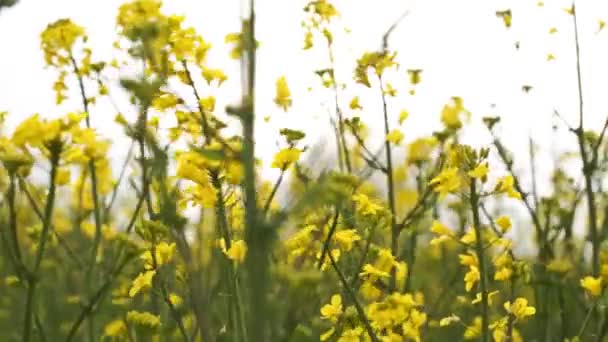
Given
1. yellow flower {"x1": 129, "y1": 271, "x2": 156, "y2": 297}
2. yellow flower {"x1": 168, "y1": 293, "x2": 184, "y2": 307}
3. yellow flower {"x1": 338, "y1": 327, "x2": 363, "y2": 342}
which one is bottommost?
yellow flower {"x1": 338, "y1": 327, "x2": 363, "y2": 342}

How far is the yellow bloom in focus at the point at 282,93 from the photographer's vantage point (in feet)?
9.16

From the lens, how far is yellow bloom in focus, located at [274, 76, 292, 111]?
9.16ft

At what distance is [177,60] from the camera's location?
266 centimetres

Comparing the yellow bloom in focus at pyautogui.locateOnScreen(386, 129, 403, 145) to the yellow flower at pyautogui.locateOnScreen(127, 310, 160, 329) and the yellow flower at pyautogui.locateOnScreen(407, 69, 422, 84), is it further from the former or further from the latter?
the yellow flower at pyautogui.locateOnScreen(127, 310, 160, 329)

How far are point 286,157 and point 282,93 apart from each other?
1.64 feet

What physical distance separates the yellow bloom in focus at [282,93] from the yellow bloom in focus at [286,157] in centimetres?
46

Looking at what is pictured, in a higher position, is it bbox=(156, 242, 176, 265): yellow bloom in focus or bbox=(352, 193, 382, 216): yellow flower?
bbox=(352, 193, 382, 216): yellow flower

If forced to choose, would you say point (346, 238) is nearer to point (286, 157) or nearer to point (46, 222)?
point (286, 157)

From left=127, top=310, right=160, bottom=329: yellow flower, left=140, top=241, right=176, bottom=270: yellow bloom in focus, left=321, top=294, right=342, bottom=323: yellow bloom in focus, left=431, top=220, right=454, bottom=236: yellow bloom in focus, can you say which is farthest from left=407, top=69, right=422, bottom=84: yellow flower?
left=127, top=310, right=160, bottom=329: yellow flower

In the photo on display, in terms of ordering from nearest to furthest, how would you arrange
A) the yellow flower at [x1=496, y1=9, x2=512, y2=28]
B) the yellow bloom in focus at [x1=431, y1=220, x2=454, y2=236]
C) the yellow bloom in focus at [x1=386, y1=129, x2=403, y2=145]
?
the yellow bloom in focus at [x1=431, y1=220, x2=454, y2=236]
the yellow bloom in focus at [x1=386, y1=129, x2=403, y2=145]
the yellow flower at [x1=496, y1=9, x2=512, y2=28]

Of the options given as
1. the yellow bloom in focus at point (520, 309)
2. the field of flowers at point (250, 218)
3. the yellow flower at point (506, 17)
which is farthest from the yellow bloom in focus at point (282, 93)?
the yellow flower at point (506, 17)

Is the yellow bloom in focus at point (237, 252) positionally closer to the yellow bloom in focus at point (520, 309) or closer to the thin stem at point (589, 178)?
the yellow bloom in focus at point (520, 309)

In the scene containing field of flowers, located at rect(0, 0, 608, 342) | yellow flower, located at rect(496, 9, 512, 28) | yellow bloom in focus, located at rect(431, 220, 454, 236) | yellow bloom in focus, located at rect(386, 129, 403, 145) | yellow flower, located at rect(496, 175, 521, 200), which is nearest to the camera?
field of flowers, located at rect(0, 0, 608, 342)

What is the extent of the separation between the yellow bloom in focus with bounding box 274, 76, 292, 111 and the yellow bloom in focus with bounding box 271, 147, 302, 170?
0.46 m
